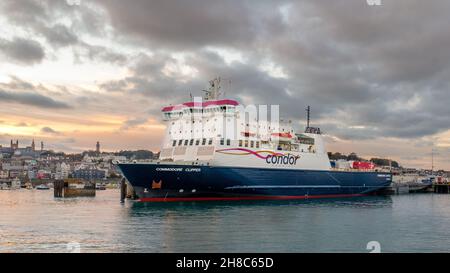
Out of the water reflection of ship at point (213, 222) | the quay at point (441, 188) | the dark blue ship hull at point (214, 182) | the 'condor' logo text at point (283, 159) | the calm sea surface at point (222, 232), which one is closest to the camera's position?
the calm sea surface at point (222, 232)

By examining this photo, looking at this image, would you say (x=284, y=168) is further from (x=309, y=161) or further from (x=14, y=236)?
(x=14, y=236)

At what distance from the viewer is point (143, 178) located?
38594 millimetres

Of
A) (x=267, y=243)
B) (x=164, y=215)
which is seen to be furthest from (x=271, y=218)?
(x=267, y=243)

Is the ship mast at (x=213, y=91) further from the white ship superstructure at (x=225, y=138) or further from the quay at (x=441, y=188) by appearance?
the quay at (x=441, y=188)

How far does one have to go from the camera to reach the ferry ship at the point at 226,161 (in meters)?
38.9

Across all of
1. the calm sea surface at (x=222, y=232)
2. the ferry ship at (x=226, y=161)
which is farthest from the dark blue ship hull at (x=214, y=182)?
the calm sea surface at (x=222, y=232)

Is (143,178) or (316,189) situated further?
(316,189)

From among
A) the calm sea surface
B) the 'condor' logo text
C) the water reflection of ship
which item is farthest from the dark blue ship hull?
the calm sea surface

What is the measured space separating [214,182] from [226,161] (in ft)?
7.69

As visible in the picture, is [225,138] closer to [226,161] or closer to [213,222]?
[226,161]

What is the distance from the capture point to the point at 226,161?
4094 cm

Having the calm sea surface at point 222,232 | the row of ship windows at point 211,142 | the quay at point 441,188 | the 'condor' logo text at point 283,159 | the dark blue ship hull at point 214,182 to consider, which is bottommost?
the quay at point 441,188
